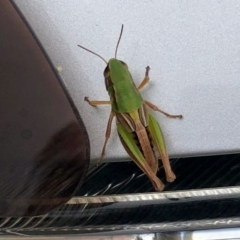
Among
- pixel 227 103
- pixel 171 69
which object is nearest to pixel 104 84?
pixel 171 69

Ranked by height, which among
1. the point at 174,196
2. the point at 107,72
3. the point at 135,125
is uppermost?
the point at 107,72

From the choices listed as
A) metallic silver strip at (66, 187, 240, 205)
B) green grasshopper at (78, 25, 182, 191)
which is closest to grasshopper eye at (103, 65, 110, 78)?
green grasshopper at (78, 25, 182, 191)

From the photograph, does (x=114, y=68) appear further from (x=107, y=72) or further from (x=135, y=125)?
(x=135, y=125)

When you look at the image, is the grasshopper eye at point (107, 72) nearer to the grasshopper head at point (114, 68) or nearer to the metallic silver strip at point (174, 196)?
the grasshopper head at point (114, 68)

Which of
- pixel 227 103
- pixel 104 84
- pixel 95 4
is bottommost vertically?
pixel 227 103

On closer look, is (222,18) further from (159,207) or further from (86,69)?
(159,207)

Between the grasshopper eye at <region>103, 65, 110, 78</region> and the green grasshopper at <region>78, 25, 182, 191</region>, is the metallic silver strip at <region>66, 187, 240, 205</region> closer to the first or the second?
the green grasshopper at <region>78, 25, 182, 191</region>

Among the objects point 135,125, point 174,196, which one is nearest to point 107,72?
point 135,125
